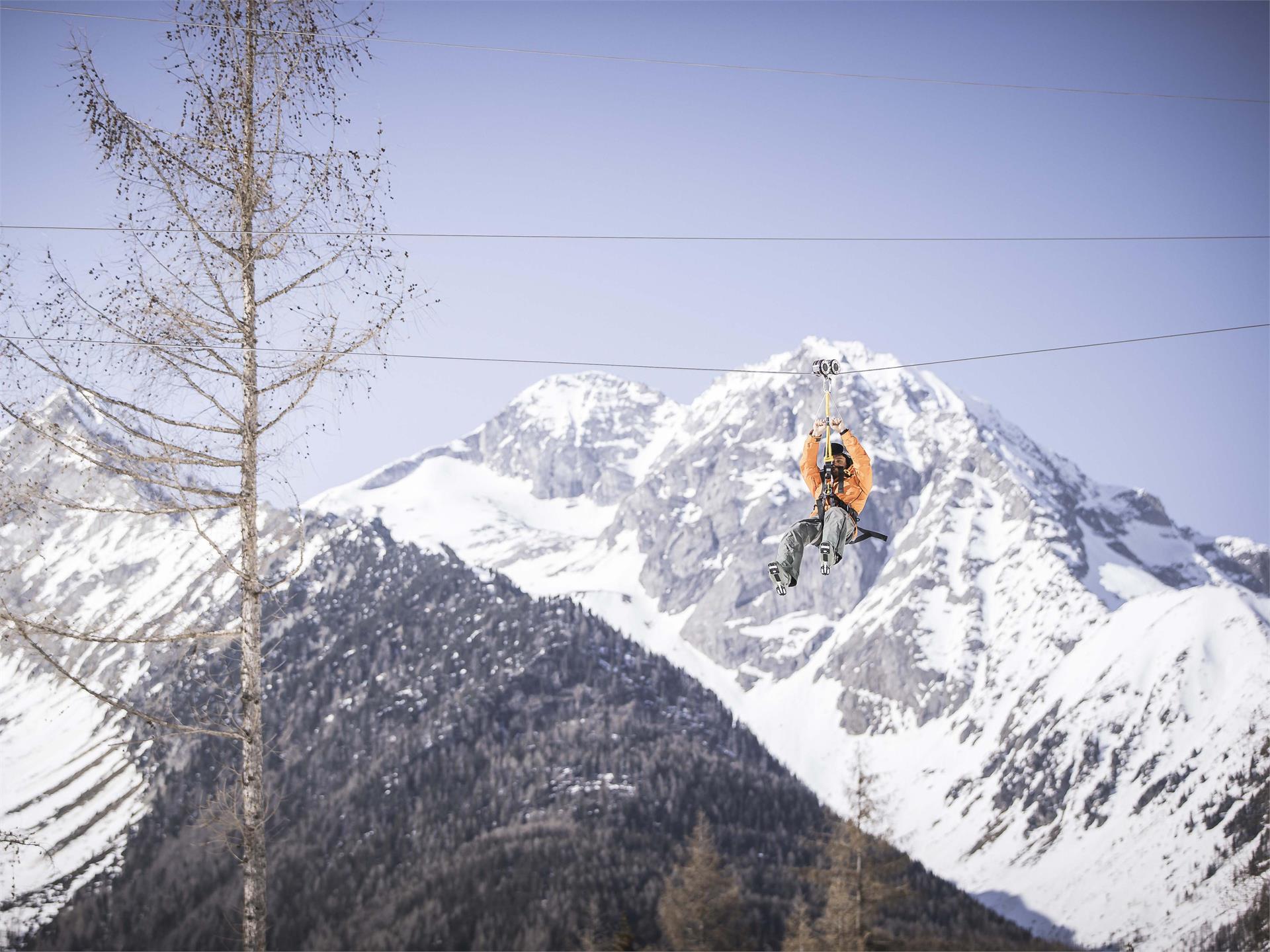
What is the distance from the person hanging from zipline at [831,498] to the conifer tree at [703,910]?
46.7 m

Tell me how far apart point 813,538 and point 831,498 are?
68 centimetres

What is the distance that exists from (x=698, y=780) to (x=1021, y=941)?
63662 millimetres

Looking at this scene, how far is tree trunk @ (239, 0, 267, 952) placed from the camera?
12.6m

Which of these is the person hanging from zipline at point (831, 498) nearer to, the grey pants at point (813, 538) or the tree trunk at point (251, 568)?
the grey pants at point (813, 538)

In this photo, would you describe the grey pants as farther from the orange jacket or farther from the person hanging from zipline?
the orange jacket

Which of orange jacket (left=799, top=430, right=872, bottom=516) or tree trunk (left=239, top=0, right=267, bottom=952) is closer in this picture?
tree trunk (left=239, top=0, right=267, bottom=952)

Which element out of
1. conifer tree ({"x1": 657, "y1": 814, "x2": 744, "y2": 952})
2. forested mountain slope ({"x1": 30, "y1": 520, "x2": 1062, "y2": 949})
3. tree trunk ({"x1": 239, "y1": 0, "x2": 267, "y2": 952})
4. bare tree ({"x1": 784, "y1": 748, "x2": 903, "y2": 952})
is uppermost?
tree trunk ({"x1": 239, "y1": 0, "x2": 267, "y2": 952})

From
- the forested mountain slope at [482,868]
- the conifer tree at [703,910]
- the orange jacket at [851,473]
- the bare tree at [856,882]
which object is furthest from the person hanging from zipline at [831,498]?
the forested mountain slope at [482,868]

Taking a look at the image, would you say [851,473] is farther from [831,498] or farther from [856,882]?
[856,882]

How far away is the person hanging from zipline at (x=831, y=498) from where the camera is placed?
53.1ft

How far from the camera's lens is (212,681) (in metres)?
14.1

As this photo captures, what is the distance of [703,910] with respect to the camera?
58.1 meters

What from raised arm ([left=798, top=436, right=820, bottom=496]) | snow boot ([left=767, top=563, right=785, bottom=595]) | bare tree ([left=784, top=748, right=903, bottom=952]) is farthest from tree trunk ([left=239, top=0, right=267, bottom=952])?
bare tree ([left=784, top=748, right=903, bottom=952])

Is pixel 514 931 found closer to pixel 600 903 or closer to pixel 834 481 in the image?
pixel 600 903
